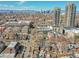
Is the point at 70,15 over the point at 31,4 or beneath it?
beneath

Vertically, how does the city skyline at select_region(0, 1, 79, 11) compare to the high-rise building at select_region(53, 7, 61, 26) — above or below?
above

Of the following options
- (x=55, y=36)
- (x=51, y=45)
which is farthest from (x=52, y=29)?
(x=51, y=45)

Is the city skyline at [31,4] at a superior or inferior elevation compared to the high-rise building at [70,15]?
superior

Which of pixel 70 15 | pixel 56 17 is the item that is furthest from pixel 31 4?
pixel 70 15

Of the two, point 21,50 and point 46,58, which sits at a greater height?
point 21,50

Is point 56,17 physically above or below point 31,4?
below

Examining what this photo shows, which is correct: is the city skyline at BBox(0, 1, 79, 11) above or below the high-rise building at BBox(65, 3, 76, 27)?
above

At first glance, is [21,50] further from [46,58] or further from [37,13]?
[37,13]

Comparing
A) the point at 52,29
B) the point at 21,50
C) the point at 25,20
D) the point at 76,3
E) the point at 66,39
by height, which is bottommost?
the point at 21,50

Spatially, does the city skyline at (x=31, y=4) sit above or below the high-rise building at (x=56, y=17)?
above

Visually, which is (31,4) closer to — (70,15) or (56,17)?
(56,17)
